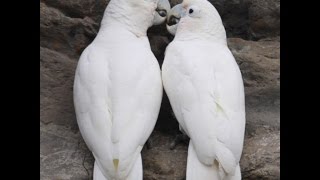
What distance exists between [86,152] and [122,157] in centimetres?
39

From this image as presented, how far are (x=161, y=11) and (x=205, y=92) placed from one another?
0.57m

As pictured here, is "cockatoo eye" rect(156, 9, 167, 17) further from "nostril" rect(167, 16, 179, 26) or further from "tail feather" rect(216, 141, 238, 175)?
"tail feather" rect(216, 141, 238, 175)

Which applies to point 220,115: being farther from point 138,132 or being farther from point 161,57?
point 161,57

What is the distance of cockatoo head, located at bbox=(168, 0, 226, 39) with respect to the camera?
284 cm

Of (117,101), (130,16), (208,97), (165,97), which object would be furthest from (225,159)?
(130,16)

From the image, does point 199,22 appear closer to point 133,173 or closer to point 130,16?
point 130,16

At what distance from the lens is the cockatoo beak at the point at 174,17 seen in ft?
9.60

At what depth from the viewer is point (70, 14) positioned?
3.13 m

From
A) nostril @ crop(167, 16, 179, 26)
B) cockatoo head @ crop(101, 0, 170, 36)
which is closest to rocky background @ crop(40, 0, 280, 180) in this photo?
nostril @ crop(167, 16, 179, 26)

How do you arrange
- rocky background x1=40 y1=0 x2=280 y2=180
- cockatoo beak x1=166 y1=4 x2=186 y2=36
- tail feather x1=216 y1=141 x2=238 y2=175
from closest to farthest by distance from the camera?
tail feather x1=216 y1=141 x2=238 y2=175
rocky background x1=40 y1=0 x2=280 y2=180
cockatoo beak x1=166 y1=4 x2=186 y2=36

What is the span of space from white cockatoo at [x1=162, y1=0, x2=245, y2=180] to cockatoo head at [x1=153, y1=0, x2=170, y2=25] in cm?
7

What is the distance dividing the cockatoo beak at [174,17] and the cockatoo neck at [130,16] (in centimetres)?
12

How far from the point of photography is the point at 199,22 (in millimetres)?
A: 2852

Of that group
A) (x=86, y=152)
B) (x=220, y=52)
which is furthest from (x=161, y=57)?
(x=86, y=152)
